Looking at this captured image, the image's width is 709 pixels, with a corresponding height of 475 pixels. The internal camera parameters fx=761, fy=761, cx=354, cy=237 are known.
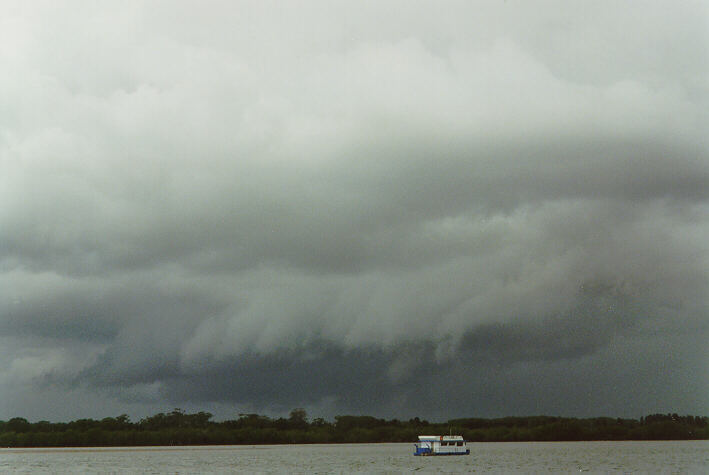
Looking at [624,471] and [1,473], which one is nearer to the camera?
[624,471]

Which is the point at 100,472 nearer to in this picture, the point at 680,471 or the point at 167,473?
the point at 167,473

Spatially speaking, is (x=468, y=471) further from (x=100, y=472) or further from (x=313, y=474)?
(x=100, y=472)

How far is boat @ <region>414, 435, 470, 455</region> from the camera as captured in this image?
18225 centimetres

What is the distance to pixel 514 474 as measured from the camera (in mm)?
120562

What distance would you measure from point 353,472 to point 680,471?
178 ft

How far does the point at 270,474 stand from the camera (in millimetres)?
127250

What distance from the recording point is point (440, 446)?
185000mm

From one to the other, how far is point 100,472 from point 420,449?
254 feet

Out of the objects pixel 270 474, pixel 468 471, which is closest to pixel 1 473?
pixel 270 474

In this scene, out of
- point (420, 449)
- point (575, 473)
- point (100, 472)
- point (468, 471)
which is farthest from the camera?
point (420, 449)

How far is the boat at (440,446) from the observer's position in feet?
598

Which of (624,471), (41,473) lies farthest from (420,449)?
(41,473)

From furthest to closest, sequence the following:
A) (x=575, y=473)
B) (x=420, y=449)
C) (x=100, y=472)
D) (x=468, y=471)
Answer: (x=420, y=449), (x=100, y=472), (x=468, y=471), (x=575, y=473)

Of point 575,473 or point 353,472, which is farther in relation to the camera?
point 353,472
